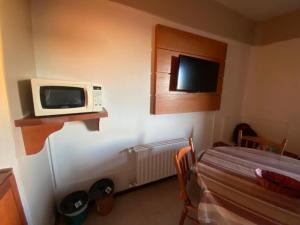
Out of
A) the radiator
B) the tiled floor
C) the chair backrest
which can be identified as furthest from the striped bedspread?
the tiled floor

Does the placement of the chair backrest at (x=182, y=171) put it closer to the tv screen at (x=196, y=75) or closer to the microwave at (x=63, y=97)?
the microwave at (x=63, y=97)

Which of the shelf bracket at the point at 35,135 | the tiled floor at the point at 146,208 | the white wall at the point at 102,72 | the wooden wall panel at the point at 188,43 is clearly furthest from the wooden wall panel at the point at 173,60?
the shelf bracket at the point at 35,135

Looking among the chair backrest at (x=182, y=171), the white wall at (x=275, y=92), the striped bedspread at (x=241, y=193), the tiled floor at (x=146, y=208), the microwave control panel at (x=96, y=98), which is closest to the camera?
the striped bedspread at (x=241, y=193)

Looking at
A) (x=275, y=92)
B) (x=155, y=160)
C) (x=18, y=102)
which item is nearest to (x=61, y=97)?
(x=18, y=102)

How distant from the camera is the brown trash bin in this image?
1.70 meters

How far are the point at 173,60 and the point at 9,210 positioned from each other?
79.4 inches

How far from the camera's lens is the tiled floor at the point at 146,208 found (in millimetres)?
1669

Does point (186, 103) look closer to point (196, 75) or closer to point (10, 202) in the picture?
point (196, 75)

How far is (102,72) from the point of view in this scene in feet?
5.51

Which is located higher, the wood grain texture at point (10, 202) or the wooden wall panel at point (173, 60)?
the wooden wall panel at point (173, 60)

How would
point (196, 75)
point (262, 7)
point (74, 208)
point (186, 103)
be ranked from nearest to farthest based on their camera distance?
point (74, 208), point (196, 75), point (186, 103), point (262, 7)

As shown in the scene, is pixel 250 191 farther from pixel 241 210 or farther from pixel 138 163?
pixel 138 163

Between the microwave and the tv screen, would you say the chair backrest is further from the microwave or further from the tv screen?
the tv screen

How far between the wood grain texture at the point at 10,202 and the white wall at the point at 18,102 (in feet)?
0.14
